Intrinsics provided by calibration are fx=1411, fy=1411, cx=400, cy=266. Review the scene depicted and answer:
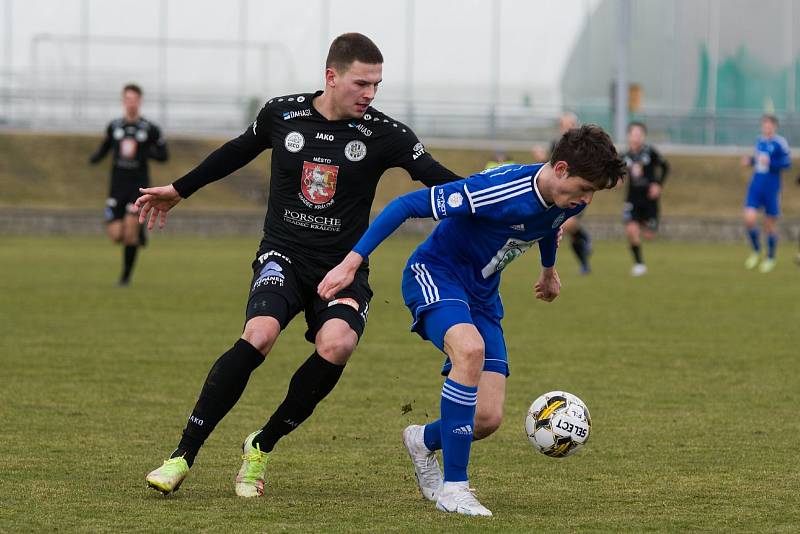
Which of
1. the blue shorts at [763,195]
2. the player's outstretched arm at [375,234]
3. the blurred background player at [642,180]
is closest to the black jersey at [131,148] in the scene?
the blurred background player at [642,180]

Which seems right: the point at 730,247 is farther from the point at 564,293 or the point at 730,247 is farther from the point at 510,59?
the point at 564,293

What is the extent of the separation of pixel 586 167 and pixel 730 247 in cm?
2611

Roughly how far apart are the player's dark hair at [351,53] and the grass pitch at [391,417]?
1677 mm

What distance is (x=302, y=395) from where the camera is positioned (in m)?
5.90

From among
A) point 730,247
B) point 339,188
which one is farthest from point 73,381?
point 730,247

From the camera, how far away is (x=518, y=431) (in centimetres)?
761

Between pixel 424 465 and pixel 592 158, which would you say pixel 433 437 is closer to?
pixel 424 465

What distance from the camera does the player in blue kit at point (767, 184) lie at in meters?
22.1

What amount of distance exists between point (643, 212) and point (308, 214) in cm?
1653

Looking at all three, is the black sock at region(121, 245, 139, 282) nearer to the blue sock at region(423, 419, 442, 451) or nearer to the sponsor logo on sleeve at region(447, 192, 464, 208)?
the blue sock at region(423, 419, 442, 451)

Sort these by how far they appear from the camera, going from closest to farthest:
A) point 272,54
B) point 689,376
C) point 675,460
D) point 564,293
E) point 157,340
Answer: point 675,460 → point 689,376 → point 157,340 → point 564,293 → point 272,54

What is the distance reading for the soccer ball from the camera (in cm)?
608

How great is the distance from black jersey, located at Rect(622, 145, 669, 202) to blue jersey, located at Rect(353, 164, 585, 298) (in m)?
16.1

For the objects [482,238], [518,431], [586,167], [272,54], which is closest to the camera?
[586,167]
